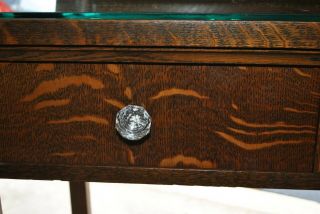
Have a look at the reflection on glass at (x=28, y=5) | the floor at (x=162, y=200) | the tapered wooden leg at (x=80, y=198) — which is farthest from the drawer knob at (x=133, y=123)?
the floor at (x=162, y=200)

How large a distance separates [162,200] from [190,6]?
0.72 m

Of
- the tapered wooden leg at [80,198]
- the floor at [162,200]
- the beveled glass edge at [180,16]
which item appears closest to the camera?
the beveled glass edge at [180,16]

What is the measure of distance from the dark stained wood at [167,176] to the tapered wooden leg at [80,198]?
0.33 m

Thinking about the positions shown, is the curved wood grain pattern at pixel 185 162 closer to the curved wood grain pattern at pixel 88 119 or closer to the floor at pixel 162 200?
the curved wood grain pattern at pixel 88 119

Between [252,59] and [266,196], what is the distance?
0.75 metres

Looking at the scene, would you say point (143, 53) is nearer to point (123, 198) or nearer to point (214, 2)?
point (214, 2)

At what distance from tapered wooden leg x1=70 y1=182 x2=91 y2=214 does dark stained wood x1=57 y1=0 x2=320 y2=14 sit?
0.39 meters

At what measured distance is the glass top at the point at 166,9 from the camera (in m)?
0.34

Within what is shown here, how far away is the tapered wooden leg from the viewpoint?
0.72 m

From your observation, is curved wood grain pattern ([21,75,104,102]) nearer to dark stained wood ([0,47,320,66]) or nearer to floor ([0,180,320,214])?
dark stained wood ([0,47,320,66])

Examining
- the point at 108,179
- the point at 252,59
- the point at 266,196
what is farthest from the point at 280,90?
the point at 266,196

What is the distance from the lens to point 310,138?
1.20ft

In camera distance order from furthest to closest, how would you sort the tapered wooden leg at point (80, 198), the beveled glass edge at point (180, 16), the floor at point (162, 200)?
the floor at point (162, 200) < the tapered wooden leg at point (80, 198) < the beveled glass edge at point (180, 16)

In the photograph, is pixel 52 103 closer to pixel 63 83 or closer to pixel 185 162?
pixel 63 83
